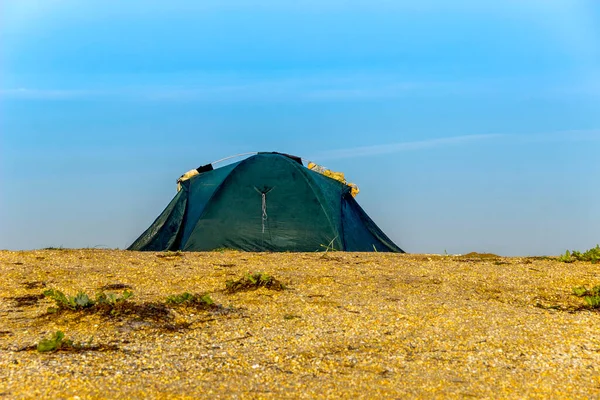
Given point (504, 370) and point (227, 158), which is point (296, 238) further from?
point (504, 370)

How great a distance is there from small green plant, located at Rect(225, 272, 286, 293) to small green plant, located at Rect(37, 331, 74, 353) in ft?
10.2

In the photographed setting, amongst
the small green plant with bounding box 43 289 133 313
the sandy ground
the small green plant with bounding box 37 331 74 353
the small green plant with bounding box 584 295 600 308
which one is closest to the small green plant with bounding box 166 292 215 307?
the sandy ground

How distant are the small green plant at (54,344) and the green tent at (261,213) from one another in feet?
32.0

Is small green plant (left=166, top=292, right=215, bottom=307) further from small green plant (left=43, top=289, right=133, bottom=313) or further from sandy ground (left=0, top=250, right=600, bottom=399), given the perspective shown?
small green plant (left=43, top=289, right=133, bottom=313)

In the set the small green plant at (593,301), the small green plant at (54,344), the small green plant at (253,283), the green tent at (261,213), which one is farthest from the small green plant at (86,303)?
the green tent at (261,213)

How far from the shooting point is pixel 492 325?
761 cm

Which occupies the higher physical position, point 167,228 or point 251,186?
point 251,186

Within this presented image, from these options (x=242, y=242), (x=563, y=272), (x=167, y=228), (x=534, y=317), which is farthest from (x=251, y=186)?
(x=534, y=317)

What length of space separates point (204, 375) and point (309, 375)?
0.97 meters

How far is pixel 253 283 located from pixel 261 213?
24.1ft

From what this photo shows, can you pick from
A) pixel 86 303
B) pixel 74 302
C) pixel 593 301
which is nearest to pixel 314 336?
pixel 86 303

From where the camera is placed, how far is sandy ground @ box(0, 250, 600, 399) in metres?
5.48

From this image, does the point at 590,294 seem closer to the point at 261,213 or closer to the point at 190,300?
the point at 190,300

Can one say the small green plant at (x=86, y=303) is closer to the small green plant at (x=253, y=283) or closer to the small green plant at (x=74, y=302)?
the small green plant at (x=74, y=302)
